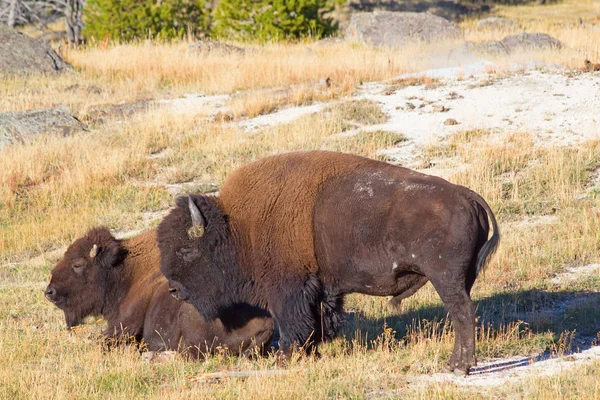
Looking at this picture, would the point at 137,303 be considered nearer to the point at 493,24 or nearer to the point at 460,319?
the point at 460,319

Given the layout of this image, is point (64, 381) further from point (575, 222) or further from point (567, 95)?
point (567, 95)

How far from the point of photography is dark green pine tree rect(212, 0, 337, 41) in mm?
31516

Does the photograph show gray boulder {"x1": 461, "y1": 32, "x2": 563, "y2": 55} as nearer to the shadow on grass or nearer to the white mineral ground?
the white mineral ground

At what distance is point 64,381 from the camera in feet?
22.1

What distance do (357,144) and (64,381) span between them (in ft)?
31.0

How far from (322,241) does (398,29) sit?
22.0m

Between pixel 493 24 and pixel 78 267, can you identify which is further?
pixel 493 24

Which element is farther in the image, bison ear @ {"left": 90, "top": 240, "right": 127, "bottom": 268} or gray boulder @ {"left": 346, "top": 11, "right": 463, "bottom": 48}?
gray boulder @ {"left": 346, "top": 11, "right": 463, "bottom": 48}

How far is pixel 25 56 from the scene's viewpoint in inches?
938

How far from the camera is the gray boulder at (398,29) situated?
2692 centimetres

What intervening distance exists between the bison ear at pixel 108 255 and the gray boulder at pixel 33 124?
349 inches

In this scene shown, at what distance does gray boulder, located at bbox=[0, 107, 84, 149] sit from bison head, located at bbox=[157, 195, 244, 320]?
415 inches

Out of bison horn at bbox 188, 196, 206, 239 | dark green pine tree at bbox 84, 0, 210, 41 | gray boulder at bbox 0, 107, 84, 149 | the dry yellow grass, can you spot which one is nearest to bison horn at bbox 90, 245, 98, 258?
the dry yellow grass

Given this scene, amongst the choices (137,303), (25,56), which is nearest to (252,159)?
(137,303)
